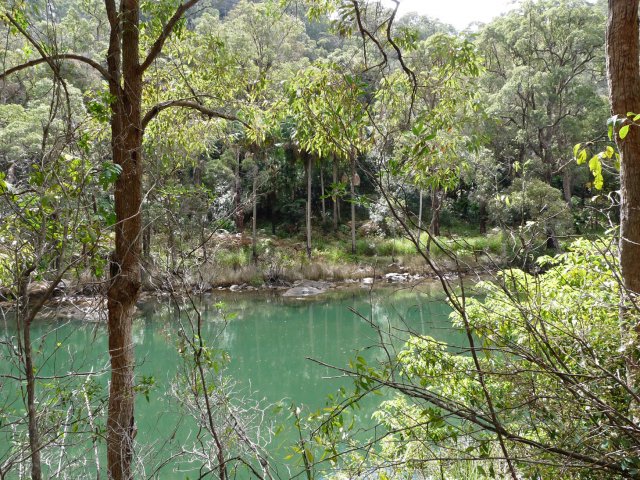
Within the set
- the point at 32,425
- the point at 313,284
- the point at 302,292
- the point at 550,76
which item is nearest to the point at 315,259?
the point at 313,284

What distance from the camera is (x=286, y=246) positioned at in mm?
20609

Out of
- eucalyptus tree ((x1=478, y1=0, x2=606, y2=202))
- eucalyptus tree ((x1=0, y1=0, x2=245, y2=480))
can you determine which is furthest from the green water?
eucalyptus tree ((x1=478, y1=0, x2=606, y2=202))

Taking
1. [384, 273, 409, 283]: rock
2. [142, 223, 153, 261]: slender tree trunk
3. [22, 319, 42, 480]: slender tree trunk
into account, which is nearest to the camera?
[22, 319, 42, 480]: slender tree trunk

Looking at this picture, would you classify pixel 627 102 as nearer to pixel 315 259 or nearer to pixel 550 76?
pixel 315 259

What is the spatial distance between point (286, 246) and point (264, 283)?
3.42 m

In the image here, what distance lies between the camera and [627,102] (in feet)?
7.21

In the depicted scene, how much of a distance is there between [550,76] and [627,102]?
1724 centimetres

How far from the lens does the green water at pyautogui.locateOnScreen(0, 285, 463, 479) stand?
22.2 ft

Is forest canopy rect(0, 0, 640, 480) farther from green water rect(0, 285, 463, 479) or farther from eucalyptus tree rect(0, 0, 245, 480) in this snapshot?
green water rect(0, 285, 463, 479)

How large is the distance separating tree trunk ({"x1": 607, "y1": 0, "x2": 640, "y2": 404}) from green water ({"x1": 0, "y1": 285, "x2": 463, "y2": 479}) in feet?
12.3

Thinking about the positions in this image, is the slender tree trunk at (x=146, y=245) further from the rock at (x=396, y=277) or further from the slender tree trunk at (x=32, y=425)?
the rock at (x=396, y=277)

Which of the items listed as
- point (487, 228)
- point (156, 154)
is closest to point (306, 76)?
point (156, 154)

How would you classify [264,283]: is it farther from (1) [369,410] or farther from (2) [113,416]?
(2) [113,416]

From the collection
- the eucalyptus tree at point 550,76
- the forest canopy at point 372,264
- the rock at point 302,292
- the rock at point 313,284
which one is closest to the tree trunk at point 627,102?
the forest canopy at point 372,264
